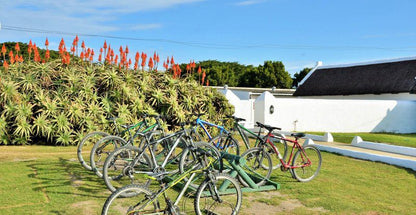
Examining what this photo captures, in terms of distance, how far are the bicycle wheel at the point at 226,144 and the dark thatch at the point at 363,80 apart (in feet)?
72.6

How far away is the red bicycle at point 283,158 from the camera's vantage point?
6.70 metres

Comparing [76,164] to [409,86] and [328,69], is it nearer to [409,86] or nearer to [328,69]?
[409,86]

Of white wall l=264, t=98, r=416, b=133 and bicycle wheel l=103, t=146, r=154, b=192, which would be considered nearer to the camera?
bicycle wheel l=103, t=146, r=154, b=192

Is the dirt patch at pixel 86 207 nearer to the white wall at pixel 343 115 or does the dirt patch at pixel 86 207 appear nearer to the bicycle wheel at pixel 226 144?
the bicycle wheel at pixel 226 144

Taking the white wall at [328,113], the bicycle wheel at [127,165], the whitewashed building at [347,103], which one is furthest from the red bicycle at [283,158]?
the white wall at [328,113]

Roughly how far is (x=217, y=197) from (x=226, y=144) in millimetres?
3612

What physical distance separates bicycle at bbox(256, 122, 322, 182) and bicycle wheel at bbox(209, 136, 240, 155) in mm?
1085

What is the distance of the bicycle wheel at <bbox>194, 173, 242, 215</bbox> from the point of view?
432cm

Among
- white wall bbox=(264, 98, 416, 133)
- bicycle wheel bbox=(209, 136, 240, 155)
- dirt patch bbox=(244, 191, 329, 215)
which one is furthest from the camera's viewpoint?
white wall bbox=(264, 98, 416, 133)

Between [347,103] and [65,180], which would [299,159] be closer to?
[65,180]

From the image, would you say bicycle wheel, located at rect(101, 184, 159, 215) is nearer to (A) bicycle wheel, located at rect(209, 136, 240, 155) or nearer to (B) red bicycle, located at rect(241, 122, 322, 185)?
(B) red bicycle, located at rect(241, 122, 322, 185)

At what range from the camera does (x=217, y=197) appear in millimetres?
4473

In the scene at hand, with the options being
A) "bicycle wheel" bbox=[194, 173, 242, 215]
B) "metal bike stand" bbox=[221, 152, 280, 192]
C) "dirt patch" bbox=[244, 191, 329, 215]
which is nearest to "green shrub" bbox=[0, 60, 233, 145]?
"metal bike stand" bbox=[221, 152, 280, 192]

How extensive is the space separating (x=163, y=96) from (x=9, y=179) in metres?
7.08
